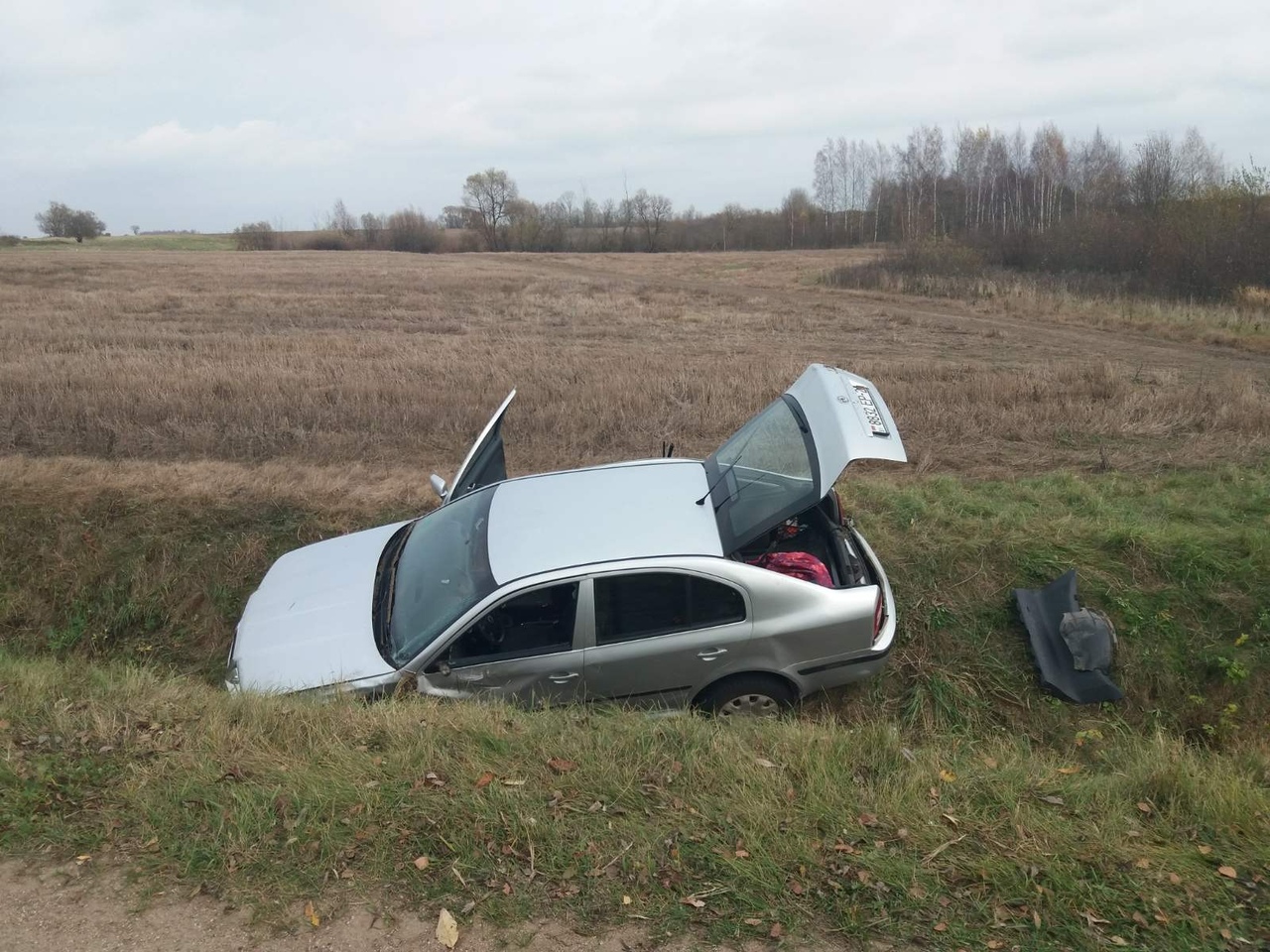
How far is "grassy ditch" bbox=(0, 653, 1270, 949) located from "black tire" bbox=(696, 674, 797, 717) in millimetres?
454

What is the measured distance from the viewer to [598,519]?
4.94 m

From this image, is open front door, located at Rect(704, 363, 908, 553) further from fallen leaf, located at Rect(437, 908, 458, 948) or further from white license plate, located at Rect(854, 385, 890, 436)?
fallen leaf, located at Rect(437, 908, 458, 948)

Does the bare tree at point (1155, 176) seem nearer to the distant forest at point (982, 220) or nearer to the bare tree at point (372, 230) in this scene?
the distant forest at point (982, 220)

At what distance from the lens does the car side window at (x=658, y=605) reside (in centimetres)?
461

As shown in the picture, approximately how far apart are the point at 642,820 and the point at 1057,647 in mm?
3745

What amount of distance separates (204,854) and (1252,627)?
648 cm

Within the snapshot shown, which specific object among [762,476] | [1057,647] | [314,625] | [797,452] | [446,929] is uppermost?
[797,452]

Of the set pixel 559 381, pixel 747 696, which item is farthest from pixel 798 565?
pixel 559 381

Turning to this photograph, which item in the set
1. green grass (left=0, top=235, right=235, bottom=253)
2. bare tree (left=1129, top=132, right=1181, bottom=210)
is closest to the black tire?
bare tree (left=1129, top=132, right=1181, bottom=210)

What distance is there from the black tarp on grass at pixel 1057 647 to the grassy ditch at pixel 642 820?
1239mm

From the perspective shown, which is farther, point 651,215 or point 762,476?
point 651,215

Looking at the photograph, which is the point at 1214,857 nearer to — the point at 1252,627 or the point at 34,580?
the point at 1252,627

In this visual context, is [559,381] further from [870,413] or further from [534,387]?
[870,413]

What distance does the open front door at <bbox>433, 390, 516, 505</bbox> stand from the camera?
5.97 m
